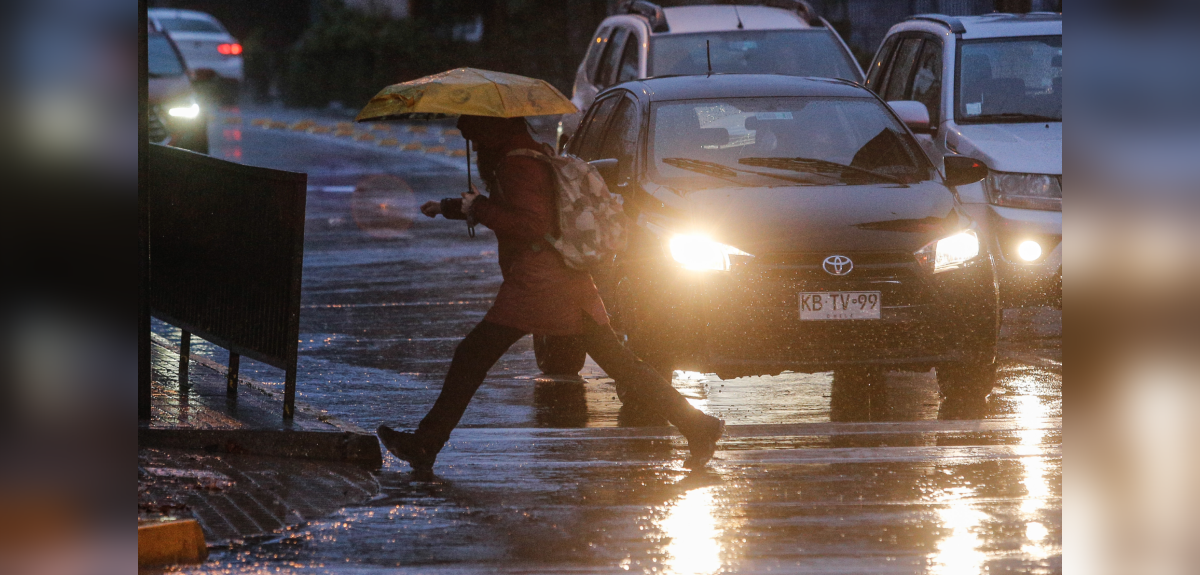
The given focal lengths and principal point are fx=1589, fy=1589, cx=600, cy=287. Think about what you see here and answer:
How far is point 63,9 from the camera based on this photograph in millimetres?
3406

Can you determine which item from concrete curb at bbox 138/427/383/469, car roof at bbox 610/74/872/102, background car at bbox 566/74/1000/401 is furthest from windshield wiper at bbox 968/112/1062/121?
concrete curb at bbox 138/427/383/469

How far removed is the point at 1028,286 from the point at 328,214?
954 cm

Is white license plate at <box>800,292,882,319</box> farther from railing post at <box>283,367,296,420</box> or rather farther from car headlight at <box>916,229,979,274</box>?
railing post at <box>283,367,296,420</box>

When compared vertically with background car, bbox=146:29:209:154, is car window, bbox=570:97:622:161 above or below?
above

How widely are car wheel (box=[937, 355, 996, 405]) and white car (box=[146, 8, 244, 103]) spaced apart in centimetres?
3211

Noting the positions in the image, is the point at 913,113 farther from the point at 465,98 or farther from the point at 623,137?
the point at 465,98

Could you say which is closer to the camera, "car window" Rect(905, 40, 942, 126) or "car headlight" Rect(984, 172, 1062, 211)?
"car headlight" Rect(984, 172, 1062, 211)

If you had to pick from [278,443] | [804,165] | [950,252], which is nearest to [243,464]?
[278,443]

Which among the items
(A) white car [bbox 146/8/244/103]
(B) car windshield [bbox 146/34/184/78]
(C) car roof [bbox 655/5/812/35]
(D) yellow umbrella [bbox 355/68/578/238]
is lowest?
(A) white car [bbox 146/8/244/103]

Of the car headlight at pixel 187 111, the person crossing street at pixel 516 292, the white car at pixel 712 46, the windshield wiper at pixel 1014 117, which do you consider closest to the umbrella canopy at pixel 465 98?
the person crossing street at pixel 516 292

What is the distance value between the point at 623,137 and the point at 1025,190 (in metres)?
3.01

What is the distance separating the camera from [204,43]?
38469mm

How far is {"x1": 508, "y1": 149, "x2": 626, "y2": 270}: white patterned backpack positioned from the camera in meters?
6.57

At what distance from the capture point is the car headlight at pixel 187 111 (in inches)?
823
